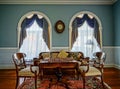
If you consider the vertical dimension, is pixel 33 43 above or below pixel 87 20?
below

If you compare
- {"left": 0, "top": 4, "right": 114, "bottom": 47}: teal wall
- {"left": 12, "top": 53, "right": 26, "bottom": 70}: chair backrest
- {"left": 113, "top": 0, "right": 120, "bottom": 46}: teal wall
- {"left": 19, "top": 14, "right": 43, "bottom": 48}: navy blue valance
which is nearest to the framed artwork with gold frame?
{"left": 0, "top": 4, "right": 114, "bottom": 47}: teal wall

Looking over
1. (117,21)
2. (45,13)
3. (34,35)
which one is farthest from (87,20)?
(34,35)

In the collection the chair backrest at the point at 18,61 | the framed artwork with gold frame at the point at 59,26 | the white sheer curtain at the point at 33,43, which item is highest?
the framed artwork with gold frame at the point at 59,26

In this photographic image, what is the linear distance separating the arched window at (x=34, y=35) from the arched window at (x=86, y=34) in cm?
123

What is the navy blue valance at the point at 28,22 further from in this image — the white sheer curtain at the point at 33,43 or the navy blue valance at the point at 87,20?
the navy blue valance at the point at 87,20

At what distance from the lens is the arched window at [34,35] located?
25.2 feet

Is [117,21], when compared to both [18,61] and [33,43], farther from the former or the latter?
[18,61]

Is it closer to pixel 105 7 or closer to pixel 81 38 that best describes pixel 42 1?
pixel 81 38

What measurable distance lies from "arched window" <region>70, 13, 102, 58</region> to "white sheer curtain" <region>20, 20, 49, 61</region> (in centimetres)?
140

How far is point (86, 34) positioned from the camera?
7.86 meters

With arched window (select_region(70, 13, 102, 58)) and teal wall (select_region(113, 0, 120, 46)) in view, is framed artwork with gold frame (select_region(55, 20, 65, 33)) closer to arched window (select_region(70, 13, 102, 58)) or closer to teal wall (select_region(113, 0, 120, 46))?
arched window (select_region(70, 13, 102, 58))

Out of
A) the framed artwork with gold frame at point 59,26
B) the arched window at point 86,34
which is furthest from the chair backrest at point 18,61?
the arched window at point 86,34

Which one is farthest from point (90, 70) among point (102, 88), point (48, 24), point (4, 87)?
point (48, 24)

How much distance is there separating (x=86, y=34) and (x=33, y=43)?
2.52 metres
